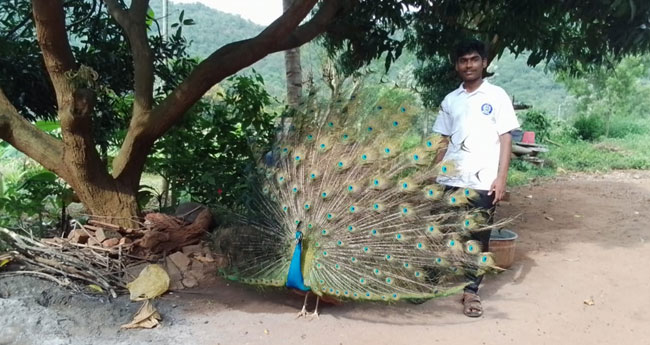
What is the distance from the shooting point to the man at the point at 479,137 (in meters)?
3.94

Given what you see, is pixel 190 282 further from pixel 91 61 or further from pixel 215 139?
pixel 91 61

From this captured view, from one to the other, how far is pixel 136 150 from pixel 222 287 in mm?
1462

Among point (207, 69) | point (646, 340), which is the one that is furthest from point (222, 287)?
point (646, 340)

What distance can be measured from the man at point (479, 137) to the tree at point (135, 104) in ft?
4.69

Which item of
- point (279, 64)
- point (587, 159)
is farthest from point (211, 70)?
Answer: point (279, 64)

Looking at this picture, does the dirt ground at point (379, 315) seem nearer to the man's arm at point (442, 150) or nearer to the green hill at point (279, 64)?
the man's arm at point (442, 150)

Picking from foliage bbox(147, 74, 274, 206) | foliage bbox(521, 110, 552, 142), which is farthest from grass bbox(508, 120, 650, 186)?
foliage bbox(147, 74, 274, 206)

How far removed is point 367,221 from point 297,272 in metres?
0.61

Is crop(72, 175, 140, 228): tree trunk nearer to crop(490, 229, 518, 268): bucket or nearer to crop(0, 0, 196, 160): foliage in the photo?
crop(0, 0, 196, 160): foliage

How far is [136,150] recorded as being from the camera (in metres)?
4.85

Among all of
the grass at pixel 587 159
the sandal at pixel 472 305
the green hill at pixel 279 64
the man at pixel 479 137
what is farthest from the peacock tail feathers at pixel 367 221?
the green hill at pixel 279 64

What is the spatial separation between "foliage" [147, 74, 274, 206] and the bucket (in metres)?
2.57

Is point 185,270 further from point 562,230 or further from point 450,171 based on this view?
point 562,230

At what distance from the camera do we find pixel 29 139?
179 inches
